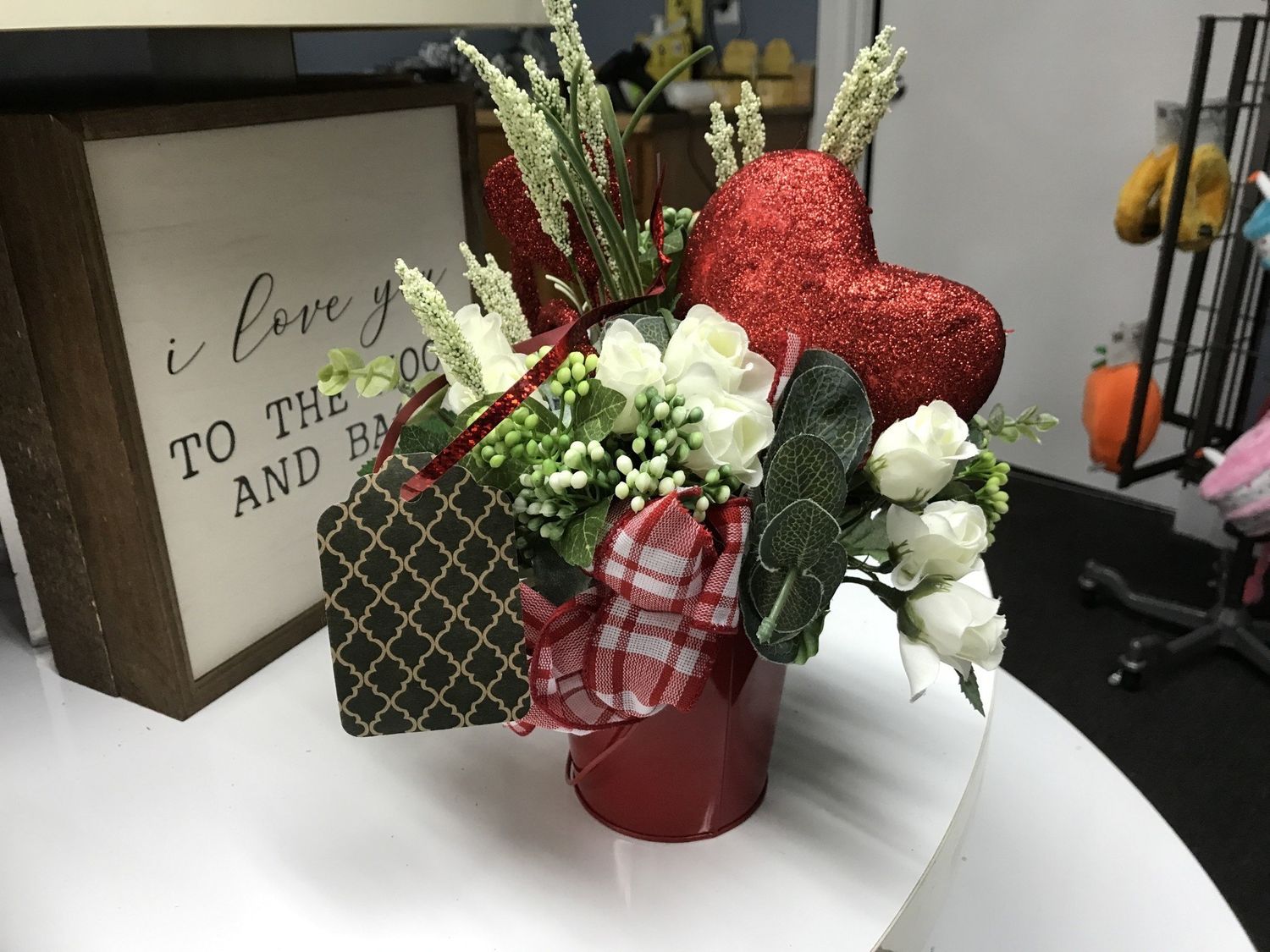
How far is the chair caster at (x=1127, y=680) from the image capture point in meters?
1.66

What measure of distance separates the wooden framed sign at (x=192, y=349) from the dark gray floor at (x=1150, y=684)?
125 centimetres

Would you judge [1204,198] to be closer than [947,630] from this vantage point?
No

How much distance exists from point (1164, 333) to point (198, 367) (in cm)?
208

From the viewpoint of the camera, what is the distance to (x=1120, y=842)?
0.79 metres

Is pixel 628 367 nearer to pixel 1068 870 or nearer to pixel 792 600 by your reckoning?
pixel 792 600

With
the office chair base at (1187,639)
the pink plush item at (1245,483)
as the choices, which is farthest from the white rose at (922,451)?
the office chair base at (1187,639)

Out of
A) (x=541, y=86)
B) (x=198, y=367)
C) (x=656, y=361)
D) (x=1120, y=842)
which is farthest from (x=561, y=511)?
(x=1120, y=842)

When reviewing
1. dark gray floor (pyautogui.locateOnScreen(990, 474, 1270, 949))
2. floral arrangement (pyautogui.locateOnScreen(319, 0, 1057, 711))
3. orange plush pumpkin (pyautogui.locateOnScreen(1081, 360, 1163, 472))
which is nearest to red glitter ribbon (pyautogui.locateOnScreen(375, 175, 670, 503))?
floral arrangement (pyautogui.locateOnScreen(319, 0, 1057, 711))

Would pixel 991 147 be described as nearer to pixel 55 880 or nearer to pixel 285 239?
pixel 285 239

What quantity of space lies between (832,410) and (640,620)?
13cm

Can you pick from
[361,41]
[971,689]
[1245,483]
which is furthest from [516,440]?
[361,41]

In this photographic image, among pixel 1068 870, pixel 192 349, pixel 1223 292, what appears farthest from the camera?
pixel 1223 292

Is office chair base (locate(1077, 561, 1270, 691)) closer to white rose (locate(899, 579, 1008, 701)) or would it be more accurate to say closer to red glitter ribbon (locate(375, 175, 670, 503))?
white rose (locate(899, 579, 1008, 701))

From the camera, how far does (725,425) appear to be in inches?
16.2
